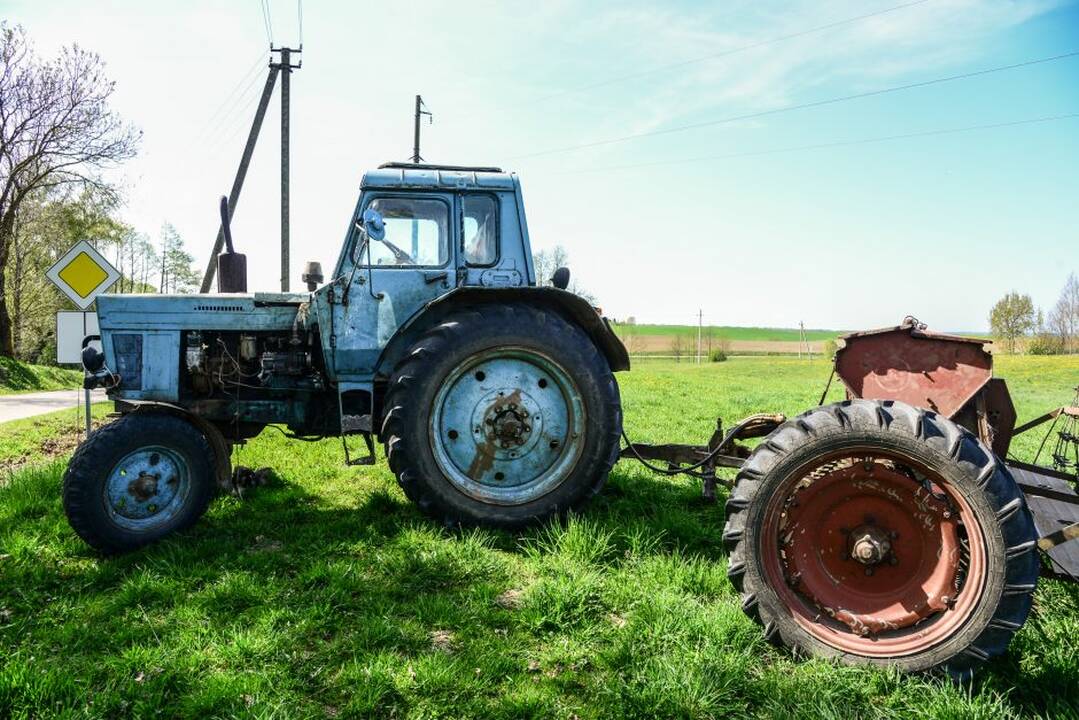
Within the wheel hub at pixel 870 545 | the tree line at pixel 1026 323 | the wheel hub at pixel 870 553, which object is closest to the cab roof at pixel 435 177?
the wheel hub at pixel 870 553

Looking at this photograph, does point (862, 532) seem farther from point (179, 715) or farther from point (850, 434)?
point (179, 715)

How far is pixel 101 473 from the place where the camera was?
3.89 metres

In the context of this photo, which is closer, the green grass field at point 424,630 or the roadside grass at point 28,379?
the green grass field at point 424,630

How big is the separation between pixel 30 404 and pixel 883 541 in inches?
677

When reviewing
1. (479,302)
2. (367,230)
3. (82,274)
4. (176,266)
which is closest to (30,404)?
(82,274)

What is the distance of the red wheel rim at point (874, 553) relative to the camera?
2566 millimetres

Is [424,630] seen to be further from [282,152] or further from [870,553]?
[282,152]

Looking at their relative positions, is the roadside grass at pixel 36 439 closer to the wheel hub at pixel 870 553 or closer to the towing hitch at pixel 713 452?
the towing hitch at pixel 713 452

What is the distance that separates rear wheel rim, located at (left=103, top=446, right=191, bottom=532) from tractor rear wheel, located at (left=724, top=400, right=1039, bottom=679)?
3.46 meters

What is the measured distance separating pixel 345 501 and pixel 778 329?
3721 inches

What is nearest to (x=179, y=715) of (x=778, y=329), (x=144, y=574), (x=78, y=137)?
(x=144, y=574)

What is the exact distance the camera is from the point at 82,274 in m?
6.99

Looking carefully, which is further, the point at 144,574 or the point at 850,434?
the point at 144,574

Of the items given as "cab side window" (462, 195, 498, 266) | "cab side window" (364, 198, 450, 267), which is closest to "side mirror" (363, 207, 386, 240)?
"cab side window" (364, 198, 450, 267)
